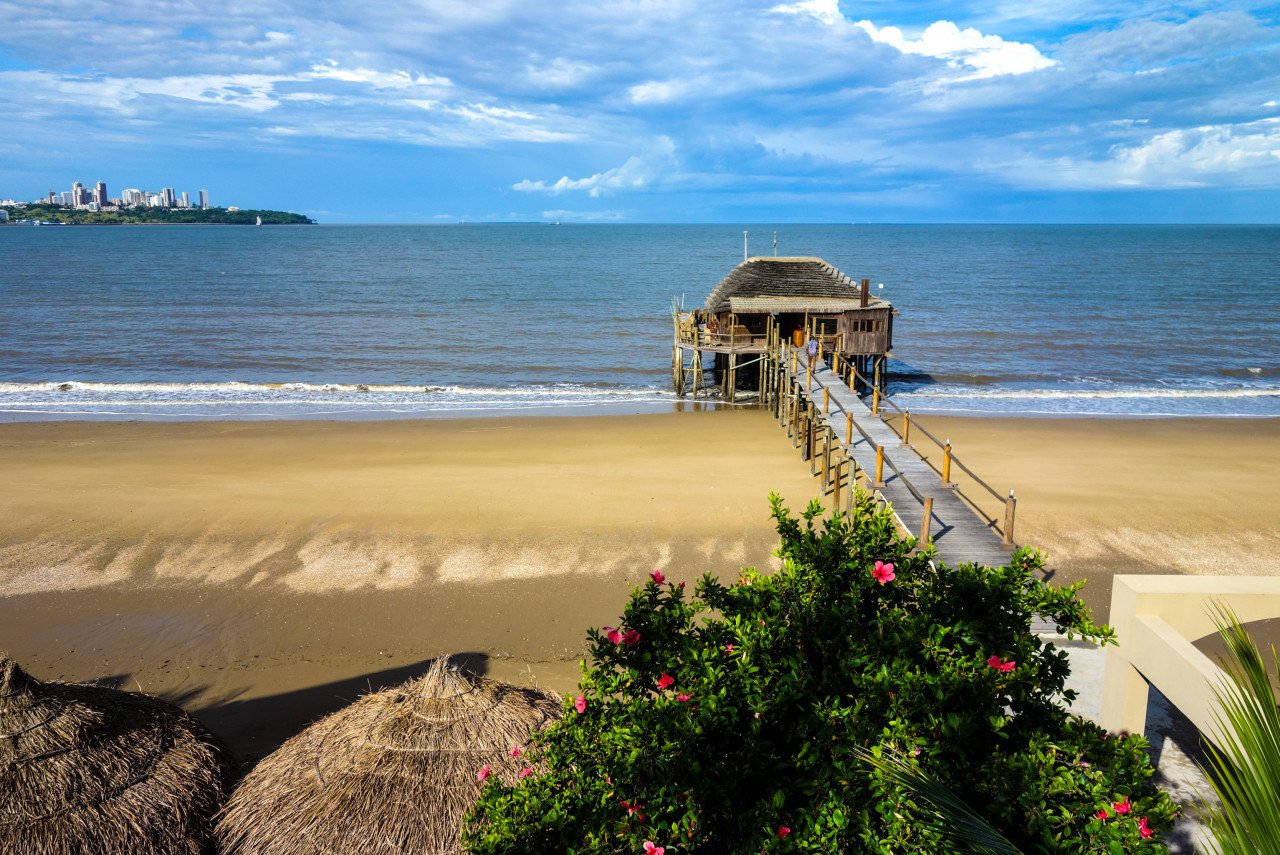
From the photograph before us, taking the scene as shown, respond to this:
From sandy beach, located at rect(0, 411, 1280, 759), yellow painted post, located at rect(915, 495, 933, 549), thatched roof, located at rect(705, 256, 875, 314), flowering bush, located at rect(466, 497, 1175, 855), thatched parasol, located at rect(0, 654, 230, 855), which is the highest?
thatched roof, located at rect(705, 256, 875, 314)

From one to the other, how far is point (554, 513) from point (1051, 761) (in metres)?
13.5

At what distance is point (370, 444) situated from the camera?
76.2 feet

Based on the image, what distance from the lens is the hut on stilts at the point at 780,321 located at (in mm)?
29578

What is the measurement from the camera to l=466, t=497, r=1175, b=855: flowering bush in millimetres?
4250

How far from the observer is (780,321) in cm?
3119

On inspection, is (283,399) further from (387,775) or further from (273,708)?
(387,775)

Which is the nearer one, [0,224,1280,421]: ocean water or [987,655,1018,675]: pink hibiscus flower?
[987,655,1018,675]: pink hibiscus flower

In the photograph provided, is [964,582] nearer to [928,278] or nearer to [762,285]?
[762,285]

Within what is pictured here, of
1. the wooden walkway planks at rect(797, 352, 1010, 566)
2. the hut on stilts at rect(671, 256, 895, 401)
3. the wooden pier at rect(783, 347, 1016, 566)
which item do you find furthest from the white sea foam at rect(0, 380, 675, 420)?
the wooden walkway planks at rect(797, 352, 1010, 566)

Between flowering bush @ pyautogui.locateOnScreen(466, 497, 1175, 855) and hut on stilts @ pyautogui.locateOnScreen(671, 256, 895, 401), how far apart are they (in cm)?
2280

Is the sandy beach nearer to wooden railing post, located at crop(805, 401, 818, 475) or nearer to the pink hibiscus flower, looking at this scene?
wooden railing post, located at crop(805, 401, 818, 475)

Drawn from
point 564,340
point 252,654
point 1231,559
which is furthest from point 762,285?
point 252,654

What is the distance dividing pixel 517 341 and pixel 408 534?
90.2ft

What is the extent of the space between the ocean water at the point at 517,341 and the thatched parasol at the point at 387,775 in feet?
70.4
